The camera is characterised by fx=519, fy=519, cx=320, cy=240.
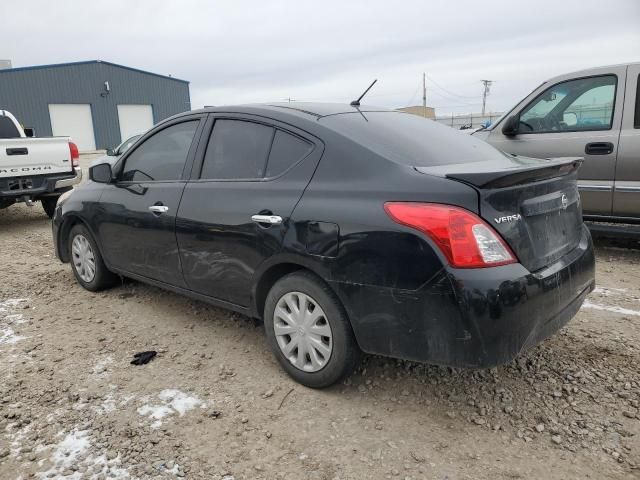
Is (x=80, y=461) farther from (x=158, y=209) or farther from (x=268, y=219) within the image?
(x=158, y=209)

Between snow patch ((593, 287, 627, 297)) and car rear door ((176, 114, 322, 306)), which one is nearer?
car rear door ((176, 114, 322, 306))

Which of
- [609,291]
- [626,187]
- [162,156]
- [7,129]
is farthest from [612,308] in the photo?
[7,129]

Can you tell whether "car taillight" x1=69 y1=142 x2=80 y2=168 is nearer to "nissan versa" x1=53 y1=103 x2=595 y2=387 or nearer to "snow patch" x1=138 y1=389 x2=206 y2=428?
"nissan versa" x1=53 y1=103 x2=595 y2=387

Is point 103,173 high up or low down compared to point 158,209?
up

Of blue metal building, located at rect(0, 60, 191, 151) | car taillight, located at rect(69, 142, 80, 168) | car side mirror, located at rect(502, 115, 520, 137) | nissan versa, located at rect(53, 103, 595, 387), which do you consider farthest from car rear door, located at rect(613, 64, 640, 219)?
blue metal building, located at rect(0, 60, 191, 151)

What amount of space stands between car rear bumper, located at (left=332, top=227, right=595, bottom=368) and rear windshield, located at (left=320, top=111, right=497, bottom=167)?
0.70 metres

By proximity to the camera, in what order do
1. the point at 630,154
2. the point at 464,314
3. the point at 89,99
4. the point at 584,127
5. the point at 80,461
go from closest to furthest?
the point at 464,314 < the point at 80,461 < the point at 630,154 < the point at 584,127 < the point at 89,99

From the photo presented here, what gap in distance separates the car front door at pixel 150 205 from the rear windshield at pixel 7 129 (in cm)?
542

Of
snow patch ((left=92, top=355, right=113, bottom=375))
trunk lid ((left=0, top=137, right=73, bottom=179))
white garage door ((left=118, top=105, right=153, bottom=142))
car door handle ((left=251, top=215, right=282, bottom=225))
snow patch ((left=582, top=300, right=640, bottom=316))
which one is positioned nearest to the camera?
car door handle ((left=251, top=215, right=282, bottom=225))

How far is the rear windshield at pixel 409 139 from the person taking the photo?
9.07 ft

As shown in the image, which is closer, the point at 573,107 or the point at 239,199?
the point at 239,199

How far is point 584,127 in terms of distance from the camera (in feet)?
17.6

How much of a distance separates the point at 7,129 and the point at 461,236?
862 cm

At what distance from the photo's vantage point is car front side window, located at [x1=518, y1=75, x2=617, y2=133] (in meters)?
5.26
